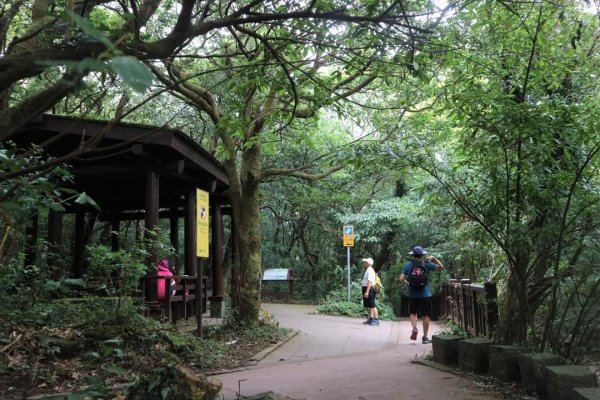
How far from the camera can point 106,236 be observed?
20.1 m

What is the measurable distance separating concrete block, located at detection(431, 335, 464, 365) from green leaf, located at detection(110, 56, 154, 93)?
22.1ft

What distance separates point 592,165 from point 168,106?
41.5ft

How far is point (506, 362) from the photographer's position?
5.96 meters

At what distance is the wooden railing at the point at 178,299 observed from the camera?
28.3 ft

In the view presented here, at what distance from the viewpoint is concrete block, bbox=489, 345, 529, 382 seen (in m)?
5.89

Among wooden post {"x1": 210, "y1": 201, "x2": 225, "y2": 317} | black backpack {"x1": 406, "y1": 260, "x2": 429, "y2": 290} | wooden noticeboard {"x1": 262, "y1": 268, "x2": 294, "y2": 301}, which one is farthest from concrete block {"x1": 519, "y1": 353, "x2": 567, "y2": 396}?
wooden noticeboard {"x1": 262, "y1": 268, "x2": 294, "y2": 301}

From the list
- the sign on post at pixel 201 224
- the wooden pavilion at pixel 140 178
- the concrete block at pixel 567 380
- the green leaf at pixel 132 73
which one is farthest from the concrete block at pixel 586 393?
the sign on post at pixel 201 224

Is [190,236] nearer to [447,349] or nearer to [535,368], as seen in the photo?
[447,349]

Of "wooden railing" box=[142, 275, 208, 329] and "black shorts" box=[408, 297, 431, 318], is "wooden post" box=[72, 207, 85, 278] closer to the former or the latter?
"wooden railing" box=[142, 275, 208, 329]

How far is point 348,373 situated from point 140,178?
266 inches

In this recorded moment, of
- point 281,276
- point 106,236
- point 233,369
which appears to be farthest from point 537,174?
point 106,236

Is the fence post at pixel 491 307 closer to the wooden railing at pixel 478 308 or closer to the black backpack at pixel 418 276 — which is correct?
the wooden railing at pixel 478 308

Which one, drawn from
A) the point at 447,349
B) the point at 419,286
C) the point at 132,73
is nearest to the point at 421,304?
the point at 419,286

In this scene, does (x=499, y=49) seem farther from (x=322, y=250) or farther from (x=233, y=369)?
(x=322, y=250)
